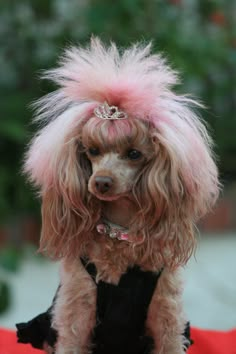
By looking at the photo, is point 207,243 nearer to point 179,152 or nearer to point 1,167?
point 1,167

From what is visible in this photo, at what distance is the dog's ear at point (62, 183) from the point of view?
1.36 meters

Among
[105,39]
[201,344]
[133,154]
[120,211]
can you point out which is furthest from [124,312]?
[105,39]

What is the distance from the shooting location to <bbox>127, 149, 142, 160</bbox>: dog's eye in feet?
4.35

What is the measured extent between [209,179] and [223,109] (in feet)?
7.88

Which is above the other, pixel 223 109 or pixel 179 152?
pixel 223 109

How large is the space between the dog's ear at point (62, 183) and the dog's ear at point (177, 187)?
11cm

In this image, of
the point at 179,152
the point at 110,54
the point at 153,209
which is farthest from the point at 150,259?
the point at 110,54

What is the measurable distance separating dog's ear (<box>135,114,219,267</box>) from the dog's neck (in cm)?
3

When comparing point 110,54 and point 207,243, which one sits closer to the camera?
point 110,54

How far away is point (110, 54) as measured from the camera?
1.36 m

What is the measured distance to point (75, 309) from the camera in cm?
145

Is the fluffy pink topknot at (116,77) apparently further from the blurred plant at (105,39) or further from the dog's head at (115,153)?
the blurred plant at (105,39)

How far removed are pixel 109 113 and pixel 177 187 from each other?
0.18 metres

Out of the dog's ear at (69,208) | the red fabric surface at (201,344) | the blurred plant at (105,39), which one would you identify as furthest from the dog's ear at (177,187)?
the blurred plant at (105,39)
